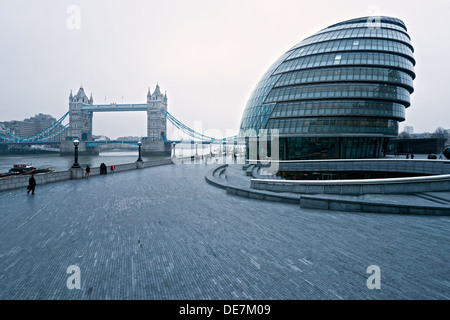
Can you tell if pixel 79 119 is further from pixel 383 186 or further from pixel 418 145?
pixel 383 186

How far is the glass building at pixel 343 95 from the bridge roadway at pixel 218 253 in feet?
108

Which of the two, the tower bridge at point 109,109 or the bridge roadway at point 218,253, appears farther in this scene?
the tower bridge at point 109,109

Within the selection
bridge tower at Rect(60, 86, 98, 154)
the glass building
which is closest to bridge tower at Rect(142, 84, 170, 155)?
bridge tower at Rect(60, 86, 98, 154)

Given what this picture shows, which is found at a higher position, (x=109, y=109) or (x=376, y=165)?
(x=109, y=109)

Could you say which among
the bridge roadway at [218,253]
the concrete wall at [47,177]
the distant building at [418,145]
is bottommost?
the bridge roadway at [218,253]

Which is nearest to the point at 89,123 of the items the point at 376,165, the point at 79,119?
the point at 79,119

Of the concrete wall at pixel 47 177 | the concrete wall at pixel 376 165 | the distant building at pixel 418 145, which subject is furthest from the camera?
the distant building at pixel 418 145

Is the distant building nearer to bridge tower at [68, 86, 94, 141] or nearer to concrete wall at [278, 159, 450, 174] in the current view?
concrete wall at [278, 159, 450, 174]

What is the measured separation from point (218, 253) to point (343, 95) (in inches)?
1604

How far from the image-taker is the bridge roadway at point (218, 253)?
4.83 metres

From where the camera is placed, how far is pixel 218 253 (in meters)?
6.59

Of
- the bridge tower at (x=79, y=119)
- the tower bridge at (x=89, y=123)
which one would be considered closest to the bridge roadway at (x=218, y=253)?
the tower bridge at (x=89, y=123)

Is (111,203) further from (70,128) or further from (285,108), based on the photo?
(70,128)

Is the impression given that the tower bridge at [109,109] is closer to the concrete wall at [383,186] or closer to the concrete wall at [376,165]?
the concrete wall at [376,165]
